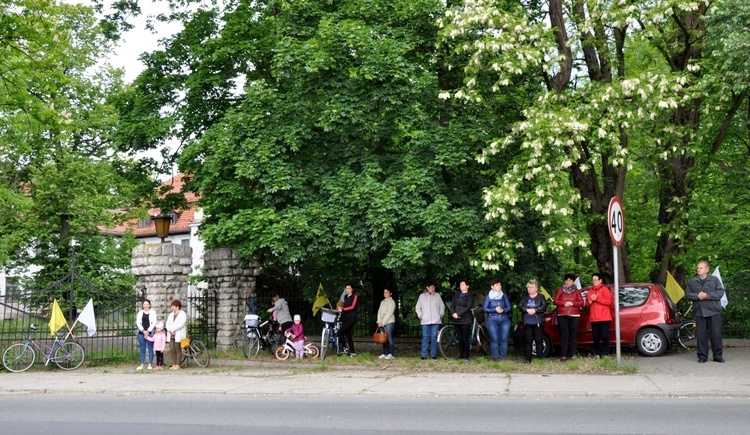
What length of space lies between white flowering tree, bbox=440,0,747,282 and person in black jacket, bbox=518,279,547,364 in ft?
2.95

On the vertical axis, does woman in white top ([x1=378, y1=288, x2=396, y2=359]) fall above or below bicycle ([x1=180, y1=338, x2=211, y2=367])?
above

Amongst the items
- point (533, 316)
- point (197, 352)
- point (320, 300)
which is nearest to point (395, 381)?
point (533, 316)

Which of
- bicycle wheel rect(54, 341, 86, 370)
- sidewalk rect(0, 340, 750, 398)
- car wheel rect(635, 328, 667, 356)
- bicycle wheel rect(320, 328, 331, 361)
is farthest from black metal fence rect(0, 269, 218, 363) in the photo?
car wheel rect(635, 328, 667, 356)

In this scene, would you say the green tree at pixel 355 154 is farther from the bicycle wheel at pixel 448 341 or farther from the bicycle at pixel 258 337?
the bicycle at pixel 258 337

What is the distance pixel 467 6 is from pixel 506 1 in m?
1.59

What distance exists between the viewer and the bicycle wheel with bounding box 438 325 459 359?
58.2ft

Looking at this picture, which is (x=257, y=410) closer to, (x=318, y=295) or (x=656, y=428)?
(x=656, y=428)

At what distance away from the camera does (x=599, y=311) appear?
16.0 m

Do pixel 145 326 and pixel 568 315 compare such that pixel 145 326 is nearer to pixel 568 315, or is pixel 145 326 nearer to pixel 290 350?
pixel 290 350

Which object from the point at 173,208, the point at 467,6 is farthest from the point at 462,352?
the point at 173,208

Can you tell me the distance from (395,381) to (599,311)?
190 inches

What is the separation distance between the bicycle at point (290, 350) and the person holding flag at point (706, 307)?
812 centimetres

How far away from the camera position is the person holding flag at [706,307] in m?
15.1

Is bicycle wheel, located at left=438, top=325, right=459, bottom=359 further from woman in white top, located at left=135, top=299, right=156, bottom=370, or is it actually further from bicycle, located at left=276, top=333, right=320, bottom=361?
woman in white top, located at left=135, top=299, right=156, bottom=370
